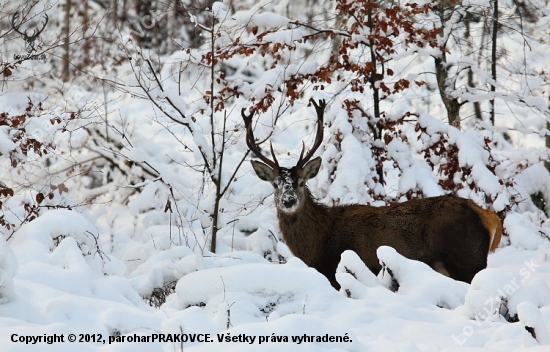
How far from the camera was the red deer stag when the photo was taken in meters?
6.79

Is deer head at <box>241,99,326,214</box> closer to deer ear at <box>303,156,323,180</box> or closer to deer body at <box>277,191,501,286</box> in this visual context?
deer ear at <box>303,156,323,180</box>

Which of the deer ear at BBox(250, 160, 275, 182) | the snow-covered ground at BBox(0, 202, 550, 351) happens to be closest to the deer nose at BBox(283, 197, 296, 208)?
the deer ear at BBox(250, 160, 275, 182)

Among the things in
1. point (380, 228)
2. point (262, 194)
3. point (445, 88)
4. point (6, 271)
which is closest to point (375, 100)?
point (445, 88)

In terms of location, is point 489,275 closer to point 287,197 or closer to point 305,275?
point 305,275

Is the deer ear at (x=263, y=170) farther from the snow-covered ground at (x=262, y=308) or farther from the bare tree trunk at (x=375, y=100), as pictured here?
the bare tree trunk at (x=375, y=100)

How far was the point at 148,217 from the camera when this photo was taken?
10438 millimetres

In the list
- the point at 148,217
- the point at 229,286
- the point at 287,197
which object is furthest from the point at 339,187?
the point at 229,286

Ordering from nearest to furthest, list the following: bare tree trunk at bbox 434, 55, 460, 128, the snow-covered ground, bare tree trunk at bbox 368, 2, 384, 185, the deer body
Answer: the snow-covered ground, the deer body, bare tree trunk at bbox 368, 2, 384, 185, bare tree trunk at bbox 434, 55, 460, 128

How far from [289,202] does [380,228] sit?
3.25ft

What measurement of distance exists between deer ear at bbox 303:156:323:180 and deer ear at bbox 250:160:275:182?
14.9 inches

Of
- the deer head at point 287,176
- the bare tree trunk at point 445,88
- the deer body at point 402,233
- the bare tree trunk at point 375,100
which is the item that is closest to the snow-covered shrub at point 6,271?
the deer head at point 287,176

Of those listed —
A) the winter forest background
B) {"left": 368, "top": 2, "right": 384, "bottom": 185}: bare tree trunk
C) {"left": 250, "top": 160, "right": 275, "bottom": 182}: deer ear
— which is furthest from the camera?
{"left": 368, "top": 2, "right": 384, "bottom": 185}: bare tree trunk

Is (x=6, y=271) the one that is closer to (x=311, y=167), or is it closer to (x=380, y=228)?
(x=380, y=228)

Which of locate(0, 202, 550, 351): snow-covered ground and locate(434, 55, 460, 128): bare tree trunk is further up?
locate(434, 55, 460, 128): bare tree trunk
